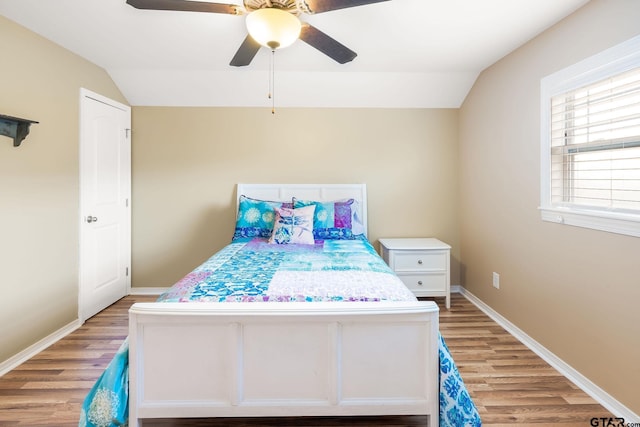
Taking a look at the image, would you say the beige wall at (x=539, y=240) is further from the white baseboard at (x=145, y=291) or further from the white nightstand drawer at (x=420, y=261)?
the white baseboard at (x=145, y=291)

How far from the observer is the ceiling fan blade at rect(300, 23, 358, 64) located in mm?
1865

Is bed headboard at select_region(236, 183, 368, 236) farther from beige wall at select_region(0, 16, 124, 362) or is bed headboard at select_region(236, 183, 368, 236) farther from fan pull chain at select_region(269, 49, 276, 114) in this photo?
beige wall at select_region(0, 16, 124, 362)

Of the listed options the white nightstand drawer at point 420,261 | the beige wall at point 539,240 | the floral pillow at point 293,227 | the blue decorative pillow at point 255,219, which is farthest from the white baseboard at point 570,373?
the blue decorative pillow at point 255,219

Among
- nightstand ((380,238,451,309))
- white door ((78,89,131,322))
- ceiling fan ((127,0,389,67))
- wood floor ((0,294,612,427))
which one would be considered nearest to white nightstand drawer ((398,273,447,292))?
nightstand ((380,238,451,309))

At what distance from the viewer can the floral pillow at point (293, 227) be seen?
308cm

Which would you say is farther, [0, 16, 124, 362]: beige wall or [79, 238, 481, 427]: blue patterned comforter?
[0, 16, 124, 362]: beige wall

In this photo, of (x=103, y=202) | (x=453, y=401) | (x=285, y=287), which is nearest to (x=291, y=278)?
(x=285, y=287)

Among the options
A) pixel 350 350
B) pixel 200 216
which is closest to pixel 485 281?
pixel 350 350

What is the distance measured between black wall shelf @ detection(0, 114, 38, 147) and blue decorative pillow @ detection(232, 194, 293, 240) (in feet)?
5.63

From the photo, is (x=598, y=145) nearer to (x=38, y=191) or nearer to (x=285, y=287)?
Answer: (x=285, y=287)

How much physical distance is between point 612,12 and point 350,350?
226cm

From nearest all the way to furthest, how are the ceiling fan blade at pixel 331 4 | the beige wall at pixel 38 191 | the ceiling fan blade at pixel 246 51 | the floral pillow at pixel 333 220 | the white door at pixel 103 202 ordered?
the ceiling fan blade at pixel 331 4, the ceiling fan blade at pixel 246 51, the beige wall at pixel 38 191, the white door at pixel 103 202, the floral pillow at pixel 333 220

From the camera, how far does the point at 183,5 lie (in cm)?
166

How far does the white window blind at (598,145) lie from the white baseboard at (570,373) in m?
1.02
